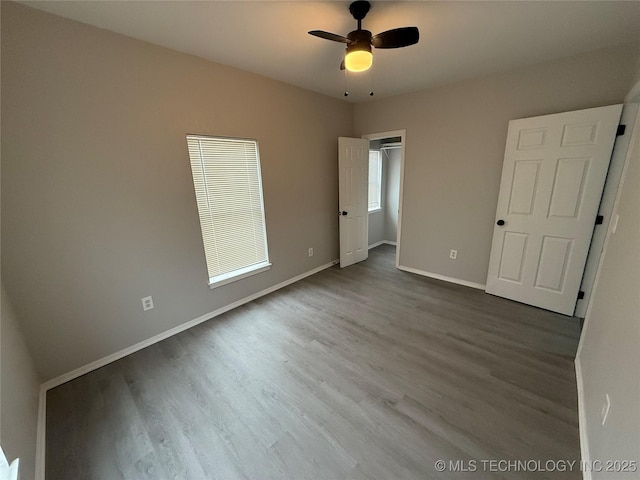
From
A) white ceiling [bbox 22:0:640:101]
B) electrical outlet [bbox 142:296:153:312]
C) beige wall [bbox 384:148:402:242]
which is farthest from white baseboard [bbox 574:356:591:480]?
beige wall [bbox 384:148:402:242]

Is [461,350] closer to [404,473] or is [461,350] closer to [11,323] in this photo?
[404,473]

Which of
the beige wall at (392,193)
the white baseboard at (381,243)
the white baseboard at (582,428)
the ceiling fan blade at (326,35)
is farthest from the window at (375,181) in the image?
the white baseboard at (582,428)

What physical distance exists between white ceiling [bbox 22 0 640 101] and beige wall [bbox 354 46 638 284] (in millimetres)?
183

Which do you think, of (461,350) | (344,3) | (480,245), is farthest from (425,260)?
(344,3)

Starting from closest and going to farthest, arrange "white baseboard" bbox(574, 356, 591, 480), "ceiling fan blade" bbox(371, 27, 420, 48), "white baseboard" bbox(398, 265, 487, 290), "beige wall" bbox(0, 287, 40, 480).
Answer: "beige wall" bbox(0, 287, 40, 480)
"white baseboard" bbox(574, 356, 591, 480)
"ceiling fan blade" bbox(371, 27, 420, 48)
"white baseboard" bbox(398, 265, 487, 290)

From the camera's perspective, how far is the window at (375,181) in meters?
4.88

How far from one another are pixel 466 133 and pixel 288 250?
265 cm

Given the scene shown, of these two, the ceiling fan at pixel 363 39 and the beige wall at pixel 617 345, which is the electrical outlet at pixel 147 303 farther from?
the beige wall at pixel 617 345

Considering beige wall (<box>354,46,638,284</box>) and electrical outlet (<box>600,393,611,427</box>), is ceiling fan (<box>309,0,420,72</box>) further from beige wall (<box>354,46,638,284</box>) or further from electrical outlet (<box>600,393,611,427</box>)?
electrical outlet (<box>600,393,611,427</box>)

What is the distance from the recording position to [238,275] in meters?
2.86

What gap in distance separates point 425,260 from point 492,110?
6.55 ft

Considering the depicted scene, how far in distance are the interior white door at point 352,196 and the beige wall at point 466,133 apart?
0.42 metres

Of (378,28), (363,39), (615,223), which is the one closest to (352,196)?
(378,28)

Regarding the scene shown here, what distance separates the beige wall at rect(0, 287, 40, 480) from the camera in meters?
1.09
